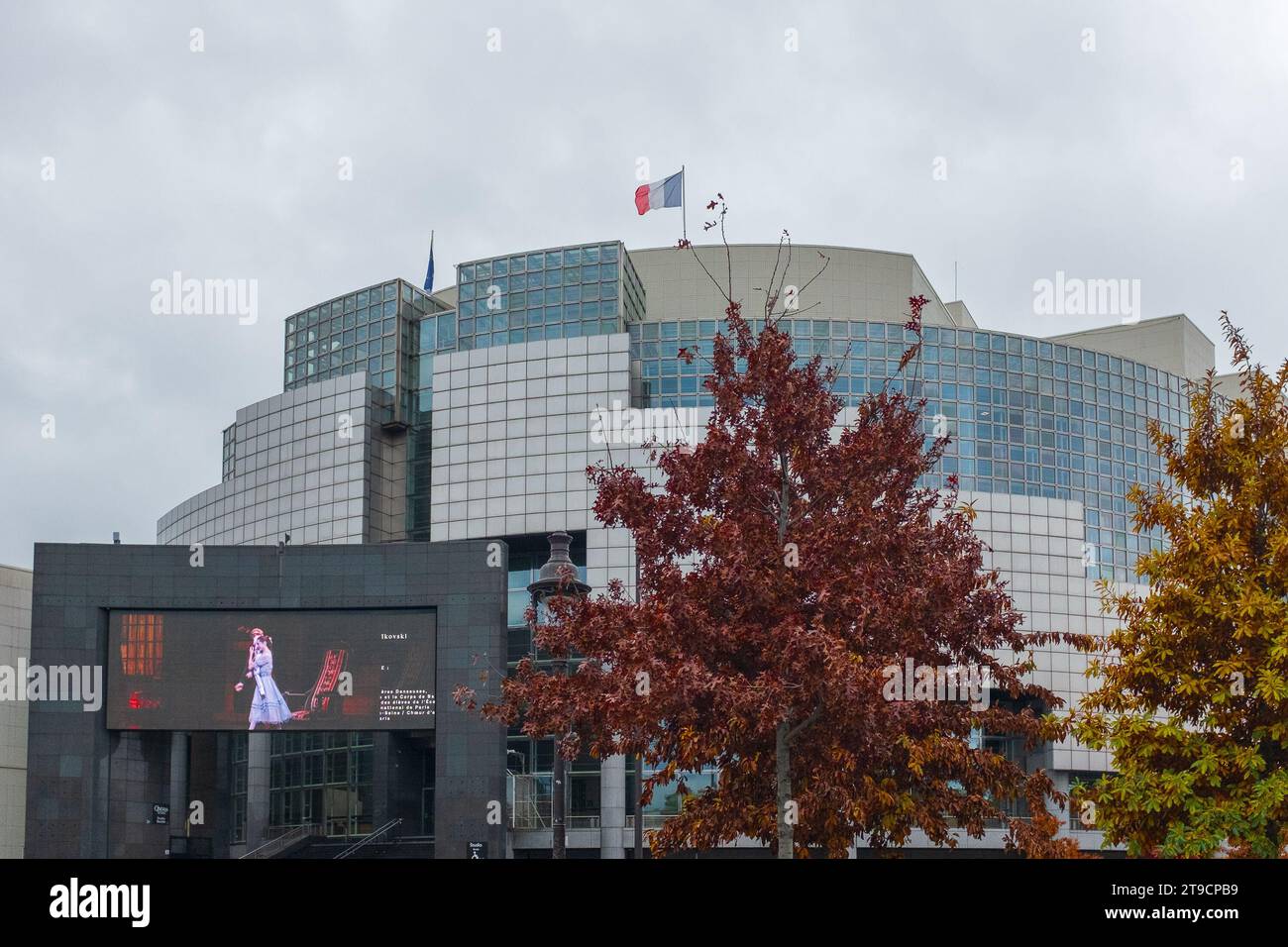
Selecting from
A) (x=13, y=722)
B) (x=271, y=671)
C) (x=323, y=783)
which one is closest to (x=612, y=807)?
(x=323, y=783)

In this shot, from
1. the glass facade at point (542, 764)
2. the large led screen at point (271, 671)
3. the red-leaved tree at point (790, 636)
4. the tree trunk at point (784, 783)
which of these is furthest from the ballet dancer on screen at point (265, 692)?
the tree trunk at point (784, 783)

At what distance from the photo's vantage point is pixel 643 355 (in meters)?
76.3

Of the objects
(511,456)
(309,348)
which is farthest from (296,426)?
(511,456)

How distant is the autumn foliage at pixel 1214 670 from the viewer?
20.1m

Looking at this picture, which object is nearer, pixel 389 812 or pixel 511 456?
pixel 389 812

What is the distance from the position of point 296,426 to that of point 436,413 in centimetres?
1055

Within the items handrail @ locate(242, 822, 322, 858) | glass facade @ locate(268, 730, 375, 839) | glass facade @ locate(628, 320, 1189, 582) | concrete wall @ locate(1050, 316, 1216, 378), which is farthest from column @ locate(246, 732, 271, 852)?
concrete wall @ locate(1050, 316, 1216, 378)

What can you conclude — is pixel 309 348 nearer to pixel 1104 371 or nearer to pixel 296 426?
pixel 296 426

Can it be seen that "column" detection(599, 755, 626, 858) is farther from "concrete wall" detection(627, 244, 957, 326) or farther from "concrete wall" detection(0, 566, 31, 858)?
"concrete wall" detection(0, 566, 31, 858)

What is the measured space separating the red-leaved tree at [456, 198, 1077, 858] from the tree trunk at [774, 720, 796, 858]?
0.07 feet

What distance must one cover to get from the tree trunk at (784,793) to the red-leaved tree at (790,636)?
0.02m

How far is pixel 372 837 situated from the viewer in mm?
61594

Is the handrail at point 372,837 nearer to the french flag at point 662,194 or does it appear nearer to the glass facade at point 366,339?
the glass facade at point 366,339
